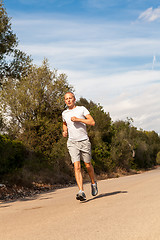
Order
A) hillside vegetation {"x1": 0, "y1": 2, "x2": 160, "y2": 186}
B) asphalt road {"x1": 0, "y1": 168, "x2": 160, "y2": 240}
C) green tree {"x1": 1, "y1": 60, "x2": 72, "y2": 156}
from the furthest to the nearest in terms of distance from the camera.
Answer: green tree {"x1": 1, "y1": 60, "x2": 72, "y2": 156} < hillside vegetation {"x1": 0, "y1": 2, "x2": 160, "y2": 186} < asphalt road {"x1": 0, "y1": 168, "x2": 160, "y2": 240}

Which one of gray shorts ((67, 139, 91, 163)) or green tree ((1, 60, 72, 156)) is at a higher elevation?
green tree ((1, 60, 72, 156))

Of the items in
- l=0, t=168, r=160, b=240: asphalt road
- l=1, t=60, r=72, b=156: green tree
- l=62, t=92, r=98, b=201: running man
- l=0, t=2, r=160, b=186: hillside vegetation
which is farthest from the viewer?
l=1, t=60, r=72, b=156: green tree

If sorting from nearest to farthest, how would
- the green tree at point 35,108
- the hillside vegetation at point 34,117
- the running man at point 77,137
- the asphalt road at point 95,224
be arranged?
the asphalt road at point 95,224 → the running man at point 77,137 → the hillside vegetation at point 34,117 → the green tree at point 35,108

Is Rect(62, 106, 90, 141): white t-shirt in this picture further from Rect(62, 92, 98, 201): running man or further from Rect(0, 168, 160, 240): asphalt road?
Rect(0, 168, 160, 240): asphalt road

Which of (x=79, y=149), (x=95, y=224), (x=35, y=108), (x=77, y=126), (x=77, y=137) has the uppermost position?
(x=35, y=108)

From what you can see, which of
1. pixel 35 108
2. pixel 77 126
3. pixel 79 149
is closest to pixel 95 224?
pixel 79 149

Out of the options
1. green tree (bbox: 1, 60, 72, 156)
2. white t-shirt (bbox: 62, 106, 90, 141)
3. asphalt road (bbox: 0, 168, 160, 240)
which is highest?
green tree (bbox: 1, 60, 72, 156)

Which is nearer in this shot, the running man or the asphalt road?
the asphalt road

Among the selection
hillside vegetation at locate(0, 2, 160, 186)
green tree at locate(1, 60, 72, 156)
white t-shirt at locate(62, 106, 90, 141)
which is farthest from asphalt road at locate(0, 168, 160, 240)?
green tree at locate(1, 60, 72, 156)

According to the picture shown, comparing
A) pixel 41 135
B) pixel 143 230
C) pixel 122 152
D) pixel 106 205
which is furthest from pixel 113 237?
pixel 122 152

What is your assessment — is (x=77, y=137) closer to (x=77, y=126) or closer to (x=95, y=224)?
(x=77, y=126)

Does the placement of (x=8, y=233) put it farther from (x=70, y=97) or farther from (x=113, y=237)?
(x=70, y=97)

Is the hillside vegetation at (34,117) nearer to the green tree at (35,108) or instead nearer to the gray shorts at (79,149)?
the green tree at (35,108)

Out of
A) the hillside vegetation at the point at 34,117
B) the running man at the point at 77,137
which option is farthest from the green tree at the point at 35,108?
the running man at the point at 77,137
